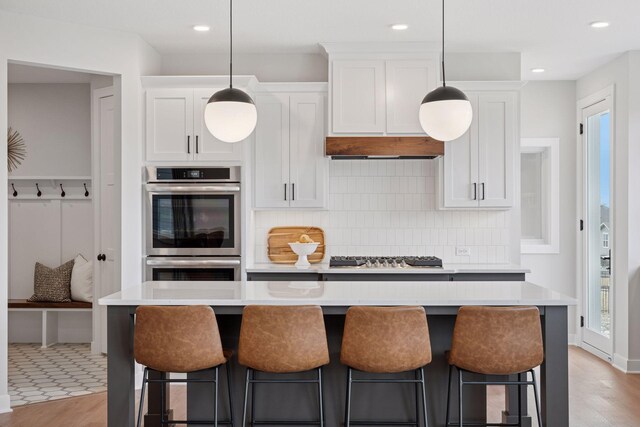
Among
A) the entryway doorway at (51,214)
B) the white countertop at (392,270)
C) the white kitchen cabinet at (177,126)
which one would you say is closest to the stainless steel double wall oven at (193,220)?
the white kitchen cabinet at (177,126)

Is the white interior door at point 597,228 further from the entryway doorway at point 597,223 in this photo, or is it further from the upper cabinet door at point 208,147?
the upper cabinet door at point 208,147

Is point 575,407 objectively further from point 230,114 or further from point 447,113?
point 230,114

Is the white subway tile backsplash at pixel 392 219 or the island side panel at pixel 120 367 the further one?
the white subway tile backsplash at pixel 392 219

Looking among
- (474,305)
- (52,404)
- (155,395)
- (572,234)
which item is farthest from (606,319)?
(52,404)

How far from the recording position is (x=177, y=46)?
5.61 m

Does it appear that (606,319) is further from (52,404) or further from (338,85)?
(52,404)

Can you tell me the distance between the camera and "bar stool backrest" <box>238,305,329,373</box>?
10.5 feet

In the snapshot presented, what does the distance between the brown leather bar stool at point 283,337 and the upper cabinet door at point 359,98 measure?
2559 mm

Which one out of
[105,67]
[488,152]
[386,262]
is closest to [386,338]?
[386,262]

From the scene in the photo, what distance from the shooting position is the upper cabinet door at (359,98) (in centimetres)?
546

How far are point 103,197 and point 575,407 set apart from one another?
4.41 metres

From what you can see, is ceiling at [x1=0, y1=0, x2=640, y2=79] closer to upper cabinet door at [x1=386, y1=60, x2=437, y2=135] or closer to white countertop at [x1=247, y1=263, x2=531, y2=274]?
upper cabinet door at [x1=386, y1=60, x2=437, y2=135]

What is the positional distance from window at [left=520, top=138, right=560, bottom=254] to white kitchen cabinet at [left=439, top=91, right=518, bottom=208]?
4.41 ft

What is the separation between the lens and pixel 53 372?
5.55m
